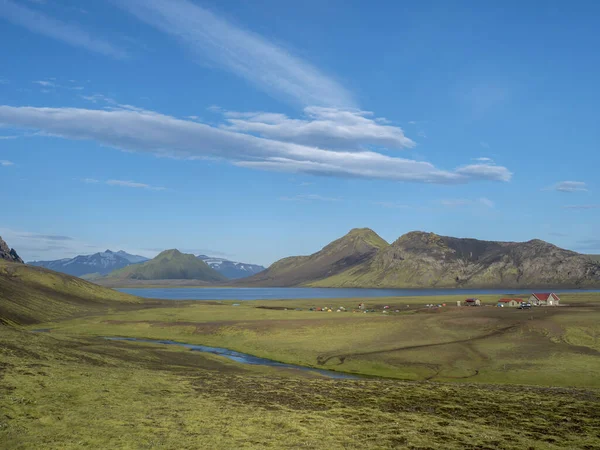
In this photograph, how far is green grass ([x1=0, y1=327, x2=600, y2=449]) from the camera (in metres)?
26.5

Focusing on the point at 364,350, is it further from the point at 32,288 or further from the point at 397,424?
the point at 32,288

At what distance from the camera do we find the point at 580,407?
36625mm

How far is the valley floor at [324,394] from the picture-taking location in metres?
27.3

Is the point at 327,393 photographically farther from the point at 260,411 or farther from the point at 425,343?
the point at 425,343

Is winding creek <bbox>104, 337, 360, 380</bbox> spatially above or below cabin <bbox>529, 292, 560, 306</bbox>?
below

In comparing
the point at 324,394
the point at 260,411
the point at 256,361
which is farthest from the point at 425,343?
the point at 260,411

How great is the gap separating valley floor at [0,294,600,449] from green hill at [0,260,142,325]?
6459 centimetres

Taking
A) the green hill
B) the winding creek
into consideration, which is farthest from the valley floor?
the green hill

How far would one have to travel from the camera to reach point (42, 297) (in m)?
153

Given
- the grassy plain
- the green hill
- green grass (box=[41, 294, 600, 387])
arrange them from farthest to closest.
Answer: the green hill → green grass (box=[41, 294, 600, 387]) → the grassy plain

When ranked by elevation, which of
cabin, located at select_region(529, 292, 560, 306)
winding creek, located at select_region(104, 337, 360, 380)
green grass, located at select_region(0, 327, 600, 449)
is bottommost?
winding creek, located at select_region(104, 337, 360, 380)

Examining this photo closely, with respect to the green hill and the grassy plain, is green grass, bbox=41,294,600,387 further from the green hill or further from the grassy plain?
the green hill

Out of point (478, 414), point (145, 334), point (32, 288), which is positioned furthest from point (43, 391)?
point (32, 288)

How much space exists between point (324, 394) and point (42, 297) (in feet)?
463
